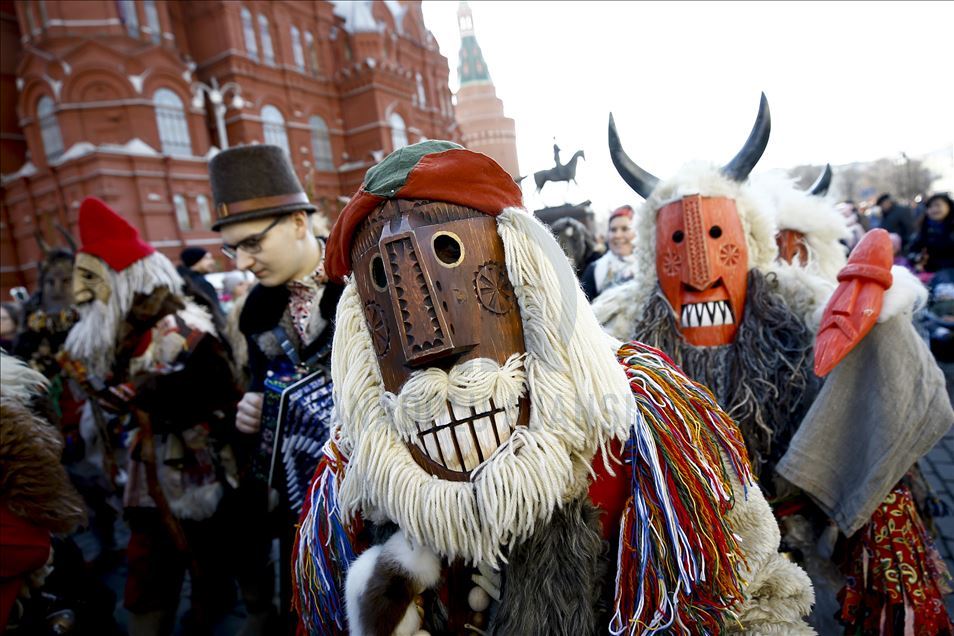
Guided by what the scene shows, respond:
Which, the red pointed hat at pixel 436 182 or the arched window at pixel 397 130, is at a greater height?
the arched window at pixel 397 130

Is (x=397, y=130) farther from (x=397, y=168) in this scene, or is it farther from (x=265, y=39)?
(x=397, y=168)

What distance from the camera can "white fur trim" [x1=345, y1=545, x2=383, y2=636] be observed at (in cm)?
103

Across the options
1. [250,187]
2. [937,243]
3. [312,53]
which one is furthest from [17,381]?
[312,53]

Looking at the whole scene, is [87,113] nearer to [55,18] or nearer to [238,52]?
[55,18]

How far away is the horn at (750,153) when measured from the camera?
1812 millimetres

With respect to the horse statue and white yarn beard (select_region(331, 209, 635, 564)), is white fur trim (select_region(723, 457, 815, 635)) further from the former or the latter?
the horse statue

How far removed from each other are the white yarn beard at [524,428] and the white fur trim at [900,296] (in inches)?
41.3

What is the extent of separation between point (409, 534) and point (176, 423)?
6.64 ft

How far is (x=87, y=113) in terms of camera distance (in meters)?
17.1

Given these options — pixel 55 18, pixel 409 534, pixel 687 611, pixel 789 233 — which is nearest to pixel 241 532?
pixel 409 534

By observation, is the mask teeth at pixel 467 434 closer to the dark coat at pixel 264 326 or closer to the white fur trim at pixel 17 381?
the dark coat at pixel 264 326

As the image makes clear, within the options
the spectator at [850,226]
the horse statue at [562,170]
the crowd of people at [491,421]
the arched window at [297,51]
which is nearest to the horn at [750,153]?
the crowd of people at [491,421]

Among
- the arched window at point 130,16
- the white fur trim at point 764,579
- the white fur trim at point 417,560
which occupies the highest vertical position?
the arched window at point 130,16

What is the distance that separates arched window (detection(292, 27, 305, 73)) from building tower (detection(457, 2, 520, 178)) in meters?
20.8
